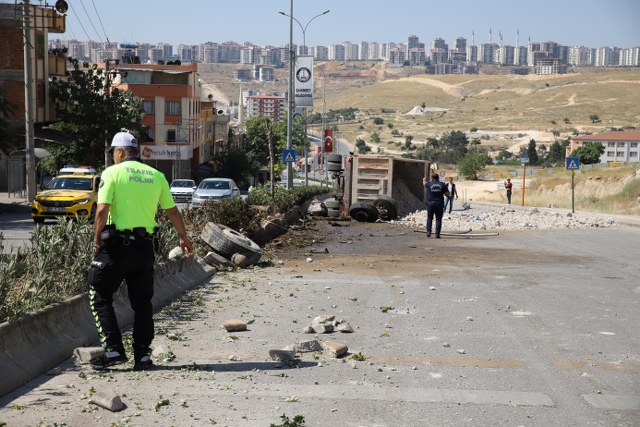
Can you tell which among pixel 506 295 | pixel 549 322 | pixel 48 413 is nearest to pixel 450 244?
pixel 506 295

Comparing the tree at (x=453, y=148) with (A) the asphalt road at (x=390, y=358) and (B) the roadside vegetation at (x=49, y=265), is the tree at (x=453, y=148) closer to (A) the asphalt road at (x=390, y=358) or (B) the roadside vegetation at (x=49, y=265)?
(A) the asphalt road at (x=390, y=358)

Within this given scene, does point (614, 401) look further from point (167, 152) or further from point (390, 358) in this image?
point (167, 152)

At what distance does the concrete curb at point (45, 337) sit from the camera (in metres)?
7.77

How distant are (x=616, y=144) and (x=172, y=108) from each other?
78324 millimetres

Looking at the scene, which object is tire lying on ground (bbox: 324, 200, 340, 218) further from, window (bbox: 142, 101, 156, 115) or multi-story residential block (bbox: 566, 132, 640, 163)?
multi-story residential block (bbox: 566, 132, 640, 163)

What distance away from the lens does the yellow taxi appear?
2938cm

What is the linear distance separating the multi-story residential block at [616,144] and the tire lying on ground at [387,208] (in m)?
106

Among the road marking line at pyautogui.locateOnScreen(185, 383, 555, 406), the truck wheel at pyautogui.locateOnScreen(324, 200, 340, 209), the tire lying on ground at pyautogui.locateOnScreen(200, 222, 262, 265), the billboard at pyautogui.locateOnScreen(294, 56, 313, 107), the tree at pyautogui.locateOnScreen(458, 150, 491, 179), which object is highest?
the billboard at pyautogui.locateOnScreen(294, 56, 313, 107)

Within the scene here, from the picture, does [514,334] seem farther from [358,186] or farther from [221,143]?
[221,143]

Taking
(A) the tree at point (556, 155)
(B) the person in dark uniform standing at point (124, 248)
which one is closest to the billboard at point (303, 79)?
(B) the person in dark uniform standing at point (124, 248)

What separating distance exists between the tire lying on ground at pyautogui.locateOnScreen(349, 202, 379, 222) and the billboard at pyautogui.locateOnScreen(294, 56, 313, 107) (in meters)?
14.1

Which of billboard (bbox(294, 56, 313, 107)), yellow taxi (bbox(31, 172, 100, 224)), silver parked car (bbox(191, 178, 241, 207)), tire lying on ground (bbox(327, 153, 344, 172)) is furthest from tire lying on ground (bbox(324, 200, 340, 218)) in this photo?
billboard (bbox(294, 56, 313, 107))

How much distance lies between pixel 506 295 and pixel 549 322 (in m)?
2.69

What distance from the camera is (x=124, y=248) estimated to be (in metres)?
8.52
